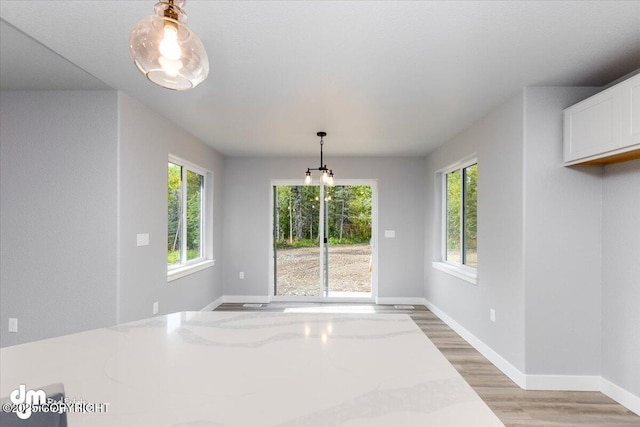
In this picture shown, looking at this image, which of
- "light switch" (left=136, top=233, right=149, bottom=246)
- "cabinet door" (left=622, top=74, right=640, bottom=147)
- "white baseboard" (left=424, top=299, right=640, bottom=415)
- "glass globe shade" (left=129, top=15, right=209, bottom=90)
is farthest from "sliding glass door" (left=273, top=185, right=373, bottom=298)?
"glass globe shade" (left=129, top=15, right=209, bottom=90)

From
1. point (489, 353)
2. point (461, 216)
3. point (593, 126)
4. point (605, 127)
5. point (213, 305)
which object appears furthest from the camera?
point (213, 305)

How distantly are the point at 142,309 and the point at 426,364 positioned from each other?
10.2ft

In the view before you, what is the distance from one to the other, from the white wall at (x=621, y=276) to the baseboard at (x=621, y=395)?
34 mm

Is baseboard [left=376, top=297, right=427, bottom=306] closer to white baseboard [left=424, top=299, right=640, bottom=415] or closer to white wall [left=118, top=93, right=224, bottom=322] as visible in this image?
white baseboard [left=424, top=299, right=640, bottom=415]

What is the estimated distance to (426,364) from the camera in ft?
3.47

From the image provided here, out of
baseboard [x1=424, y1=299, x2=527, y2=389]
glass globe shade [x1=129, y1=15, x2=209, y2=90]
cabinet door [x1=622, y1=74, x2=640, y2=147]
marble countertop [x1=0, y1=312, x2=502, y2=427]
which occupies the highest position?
cabinet door [x1=622, y1=74, x2=640, y2=147]

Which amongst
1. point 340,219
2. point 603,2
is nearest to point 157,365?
point 603,2

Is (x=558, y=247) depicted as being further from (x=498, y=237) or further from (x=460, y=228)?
(x=460, y=228)

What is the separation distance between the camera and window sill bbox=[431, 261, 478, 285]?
4090 millimetres

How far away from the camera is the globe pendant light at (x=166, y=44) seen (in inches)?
36.9

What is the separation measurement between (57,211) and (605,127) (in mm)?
4197

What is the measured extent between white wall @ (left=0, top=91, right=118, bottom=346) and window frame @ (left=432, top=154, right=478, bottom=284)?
143 inches

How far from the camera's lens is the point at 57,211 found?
3.09 meters

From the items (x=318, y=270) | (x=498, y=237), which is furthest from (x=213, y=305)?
(x=498, y=237)
